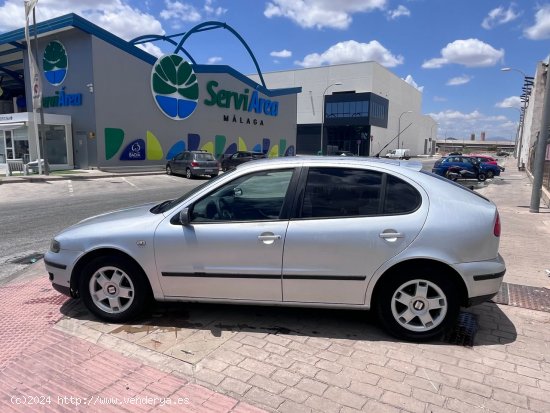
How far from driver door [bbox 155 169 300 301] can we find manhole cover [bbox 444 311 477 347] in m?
1.56

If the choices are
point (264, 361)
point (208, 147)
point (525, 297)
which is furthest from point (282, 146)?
point (264, 361)

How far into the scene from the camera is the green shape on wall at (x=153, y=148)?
91.5ft

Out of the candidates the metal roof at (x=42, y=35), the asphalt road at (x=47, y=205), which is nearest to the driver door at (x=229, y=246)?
the asphalt road at (x=47, y=205)

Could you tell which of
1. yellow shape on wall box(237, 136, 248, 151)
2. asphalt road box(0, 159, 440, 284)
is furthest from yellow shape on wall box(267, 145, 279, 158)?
asphalt road box(0, 159, 440, 284)

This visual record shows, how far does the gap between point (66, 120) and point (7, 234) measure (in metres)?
19.0

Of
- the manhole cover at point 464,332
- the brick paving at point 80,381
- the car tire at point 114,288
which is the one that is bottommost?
the brick paving at point 80,381

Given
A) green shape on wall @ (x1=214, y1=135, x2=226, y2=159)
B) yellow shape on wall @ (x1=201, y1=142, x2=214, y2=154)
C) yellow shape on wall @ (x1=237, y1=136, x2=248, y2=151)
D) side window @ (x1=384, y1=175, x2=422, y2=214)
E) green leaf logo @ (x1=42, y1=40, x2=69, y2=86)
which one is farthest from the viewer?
yellow shape on wall @ (x1=237, y1=136, x2=248, y2=151)

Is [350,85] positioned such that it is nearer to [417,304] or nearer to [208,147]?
[208,147]

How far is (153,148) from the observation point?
92.6ft

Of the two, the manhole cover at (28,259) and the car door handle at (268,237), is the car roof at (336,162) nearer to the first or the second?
the car door handle at (268,237)

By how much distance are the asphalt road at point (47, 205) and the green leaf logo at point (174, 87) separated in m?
7.92

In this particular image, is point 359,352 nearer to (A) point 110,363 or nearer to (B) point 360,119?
(A) point 110,363

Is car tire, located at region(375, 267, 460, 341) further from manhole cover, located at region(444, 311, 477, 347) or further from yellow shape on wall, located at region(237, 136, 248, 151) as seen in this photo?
yellow shape on wall, located at region(237, 136, 248, 151)

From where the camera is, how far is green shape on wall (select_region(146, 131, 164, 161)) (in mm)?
27875
